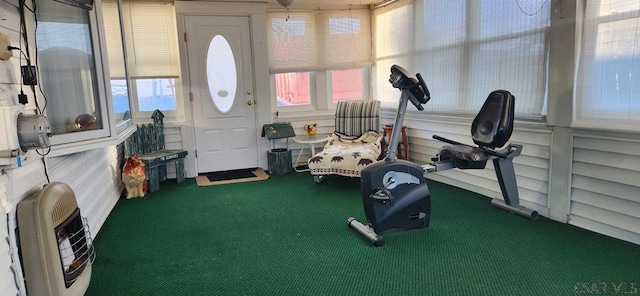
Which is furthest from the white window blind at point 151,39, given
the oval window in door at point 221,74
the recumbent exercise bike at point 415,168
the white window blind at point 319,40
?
the recumbent exercise bike at point 415,168

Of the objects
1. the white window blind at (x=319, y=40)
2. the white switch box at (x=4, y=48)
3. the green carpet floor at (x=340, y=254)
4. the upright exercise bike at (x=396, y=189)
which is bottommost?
the green carpet floor at (x=340, y=254)

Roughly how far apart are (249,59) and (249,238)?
2928mm

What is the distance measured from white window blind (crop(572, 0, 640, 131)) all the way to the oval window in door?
3.89m

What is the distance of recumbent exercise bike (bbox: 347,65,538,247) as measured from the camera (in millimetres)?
2982

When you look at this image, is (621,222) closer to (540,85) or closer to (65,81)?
(540,85)

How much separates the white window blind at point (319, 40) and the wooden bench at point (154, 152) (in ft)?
5.31

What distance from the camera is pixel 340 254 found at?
2.81 meters

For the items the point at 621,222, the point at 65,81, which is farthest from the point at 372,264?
the point at 65,81

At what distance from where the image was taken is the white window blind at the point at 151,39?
4.92m

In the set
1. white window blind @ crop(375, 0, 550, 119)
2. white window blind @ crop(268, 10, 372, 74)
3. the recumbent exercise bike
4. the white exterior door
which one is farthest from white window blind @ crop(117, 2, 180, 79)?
the recumbent exercise bike

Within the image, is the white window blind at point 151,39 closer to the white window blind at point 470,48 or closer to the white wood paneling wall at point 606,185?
the white window blind at point 470,48

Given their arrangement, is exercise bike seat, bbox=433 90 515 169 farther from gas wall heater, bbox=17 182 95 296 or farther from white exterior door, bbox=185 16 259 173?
white exterior door, bbox=185 16 259 173

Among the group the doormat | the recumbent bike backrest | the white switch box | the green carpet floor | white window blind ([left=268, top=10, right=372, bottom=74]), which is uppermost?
white window blind ([left=268, top=10, right=372, bottom=74])

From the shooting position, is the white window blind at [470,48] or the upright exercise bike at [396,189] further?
the white window blind at [470,48]
